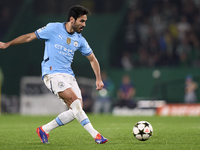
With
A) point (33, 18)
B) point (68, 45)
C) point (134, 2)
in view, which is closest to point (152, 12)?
point (134, 2)

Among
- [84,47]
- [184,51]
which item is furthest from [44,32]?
[184,51]

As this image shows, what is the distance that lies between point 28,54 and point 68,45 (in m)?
14.6

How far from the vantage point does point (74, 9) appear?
7379 millimetres

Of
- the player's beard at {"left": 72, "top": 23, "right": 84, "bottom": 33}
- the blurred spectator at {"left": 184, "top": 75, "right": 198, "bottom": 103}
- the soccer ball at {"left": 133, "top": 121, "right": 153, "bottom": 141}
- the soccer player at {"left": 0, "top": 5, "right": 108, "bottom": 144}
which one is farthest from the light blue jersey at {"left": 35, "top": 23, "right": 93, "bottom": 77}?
the blurred spectator at {"left": 184, "top": 75, "right": 198, "bottom": 103}

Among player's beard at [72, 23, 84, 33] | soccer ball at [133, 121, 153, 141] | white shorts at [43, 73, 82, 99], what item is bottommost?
soccer ball at [133, 121, 153, 141]

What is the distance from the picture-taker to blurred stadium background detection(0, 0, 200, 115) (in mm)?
19844

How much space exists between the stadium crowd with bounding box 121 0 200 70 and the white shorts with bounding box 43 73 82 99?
12866mm

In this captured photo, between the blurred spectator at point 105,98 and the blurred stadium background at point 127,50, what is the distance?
12.7 inches

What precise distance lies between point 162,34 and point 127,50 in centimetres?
169

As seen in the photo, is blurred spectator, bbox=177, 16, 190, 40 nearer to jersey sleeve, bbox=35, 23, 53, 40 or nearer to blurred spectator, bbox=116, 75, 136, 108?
blurred spectator, bbox=116, 75, 136, 108

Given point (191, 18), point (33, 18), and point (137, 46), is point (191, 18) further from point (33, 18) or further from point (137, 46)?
point (33, 18)

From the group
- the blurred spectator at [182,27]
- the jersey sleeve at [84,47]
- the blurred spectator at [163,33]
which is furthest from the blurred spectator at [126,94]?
the jersey sleeve at [84,47]

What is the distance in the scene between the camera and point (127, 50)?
69.3 ft

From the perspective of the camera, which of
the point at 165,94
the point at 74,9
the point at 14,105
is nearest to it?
the point at 74,9
